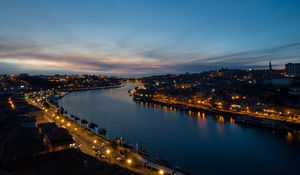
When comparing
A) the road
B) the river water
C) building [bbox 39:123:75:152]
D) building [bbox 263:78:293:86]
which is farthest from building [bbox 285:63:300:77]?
building [bbox 39:123:75:152]

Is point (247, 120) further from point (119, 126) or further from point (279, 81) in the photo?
point (279, 81)

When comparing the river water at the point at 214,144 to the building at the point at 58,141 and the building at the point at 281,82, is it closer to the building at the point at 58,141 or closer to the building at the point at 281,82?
the building at the point at 58,141

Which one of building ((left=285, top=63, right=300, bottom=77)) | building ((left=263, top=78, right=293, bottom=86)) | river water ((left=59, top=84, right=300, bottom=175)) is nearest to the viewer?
river water ((left=59, top=84, right=300, bottom=175))

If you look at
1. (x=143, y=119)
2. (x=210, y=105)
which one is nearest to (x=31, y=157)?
(x=143, y=119)

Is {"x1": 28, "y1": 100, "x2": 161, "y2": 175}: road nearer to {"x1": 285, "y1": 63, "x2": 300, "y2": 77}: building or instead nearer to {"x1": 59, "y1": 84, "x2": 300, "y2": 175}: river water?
{"x1": 59, "y1": 84, "x2": 300, "y2": 175}: river water

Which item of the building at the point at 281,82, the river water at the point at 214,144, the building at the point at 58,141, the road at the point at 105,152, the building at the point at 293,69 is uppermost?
the building at the point at 293,69

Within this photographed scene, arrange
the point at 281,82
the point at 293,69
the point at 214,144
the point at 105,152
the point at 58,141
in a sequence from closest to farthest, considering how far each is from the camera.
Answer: the point at 58,141 → the point at 105,152 → the point at 214,144 → the point at 281,82 → the point at 293,69

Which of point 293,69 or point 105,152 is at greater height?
point 293,69

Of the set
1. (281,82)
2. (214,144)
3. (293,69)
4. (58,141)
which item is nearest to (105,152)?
(58,141)

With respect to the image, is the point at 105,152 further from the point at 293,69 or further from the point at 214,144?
the point at 293,69

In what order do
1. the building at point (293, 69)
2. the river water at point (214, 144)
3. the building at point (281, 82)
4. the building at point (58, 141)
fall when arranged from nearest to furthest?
the building at point (58, 141)
the river water at point (214, 144)
the building at point (281, 82)
the building at point (293, 69)

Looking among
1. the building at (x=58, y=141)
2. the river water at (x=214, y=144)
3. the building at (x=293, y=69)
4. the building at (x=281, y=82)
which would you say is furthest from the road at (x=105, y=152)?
the building at (x=293, y=69)
